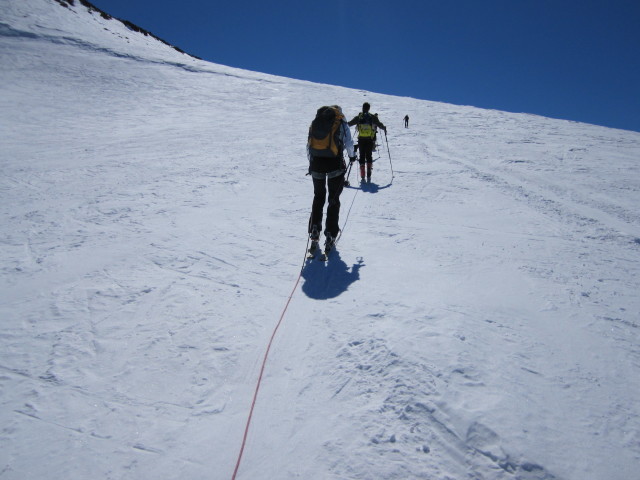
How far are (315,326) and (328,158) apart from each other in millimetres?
2364

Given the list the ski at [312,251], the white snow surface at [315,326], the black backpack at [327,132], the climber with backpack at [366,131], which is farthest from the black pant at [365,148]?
the ski at [312,251]

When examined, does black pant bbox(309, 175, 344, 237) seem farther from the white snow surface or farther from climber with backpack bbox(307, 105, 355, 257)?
the white snow surface

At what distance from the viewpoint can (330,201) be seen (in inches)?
199

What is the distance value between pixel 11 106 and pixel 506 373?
20028 mm

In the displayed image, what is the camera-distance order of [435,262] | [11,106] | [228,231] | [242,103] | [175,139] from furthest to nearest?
[242,103]
[11,106]
[175,139]
[228,231]
[435,262]

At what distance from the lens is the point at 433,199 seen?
7.47 m

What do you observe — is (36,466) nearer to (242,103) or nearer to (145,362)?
(145,362)

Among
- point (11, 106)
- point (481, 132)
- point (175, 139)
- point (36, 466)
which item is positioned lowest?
point (36, 466)

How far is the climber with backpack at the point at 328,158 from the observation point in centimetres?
457

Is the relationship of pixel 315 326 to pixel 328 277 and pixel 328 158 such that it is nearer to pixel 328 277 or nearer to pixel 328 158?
pixel 328 277

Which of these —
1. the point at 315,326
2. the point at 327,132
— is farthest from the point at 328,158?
the point at 315,326

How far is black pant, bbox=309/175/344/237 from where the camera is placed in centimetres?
495

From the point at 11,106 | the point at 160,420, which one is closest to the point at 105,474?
the point at 160,420

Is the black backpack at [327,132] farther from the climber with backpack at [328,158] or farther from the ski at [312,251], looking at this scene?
the ski at [312,251]
